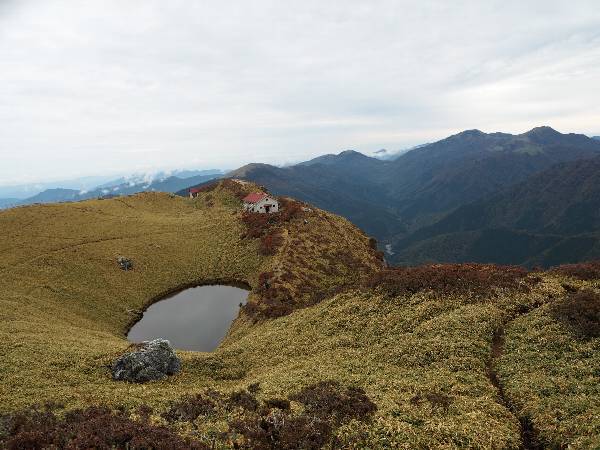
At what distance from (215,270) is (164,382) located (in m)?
41.3

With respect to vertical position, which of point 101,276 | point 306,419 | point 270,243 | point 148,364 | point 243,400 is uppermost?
point 270,243

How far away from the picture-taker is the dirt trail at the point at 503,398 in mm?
20125

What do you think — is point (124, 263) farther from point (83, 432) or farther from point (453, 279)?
point (453, 279)

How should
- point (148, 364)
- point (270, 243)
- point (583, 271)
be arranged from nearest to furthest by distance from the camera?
1. point (148, 364)
2. point (583, 271)
3. point (270, 243)

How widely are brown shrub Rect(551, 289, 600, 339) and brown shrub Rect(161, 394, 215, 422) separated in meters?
27.3

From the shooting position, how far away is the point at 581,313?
29.8 m

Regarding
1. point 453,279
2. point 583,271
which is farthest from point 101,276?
point 583,271

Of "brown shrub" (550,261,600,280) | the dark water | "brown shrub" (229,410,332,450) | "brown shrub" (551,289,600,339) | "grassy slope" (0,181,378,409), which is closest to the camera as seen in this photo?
"brown shrub" (229,410,332,450)

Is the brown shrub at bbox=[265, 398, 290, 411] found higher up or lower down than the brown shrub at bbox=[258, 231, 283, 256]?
lower down

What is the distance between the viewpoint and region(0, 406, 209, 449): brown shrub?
1822 centimetres

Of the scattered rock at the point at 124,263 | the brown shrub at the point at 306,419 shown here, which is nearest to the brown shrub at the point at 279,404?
the brown shrub at the point at 306,419

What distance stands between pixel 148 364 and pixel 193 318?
87.2 ft

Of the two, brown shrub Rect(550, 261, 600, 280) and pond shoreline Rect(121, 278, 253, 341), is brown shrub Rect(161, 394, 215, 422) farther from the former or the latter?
brown shrub Rect(550, 261, 600, 280)

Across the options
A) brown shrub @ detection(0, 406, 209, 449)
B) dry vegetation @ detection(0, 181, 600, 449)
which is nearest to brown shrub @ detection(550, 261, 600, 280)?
dry vegetation @ detection(0, 181, 600, 449)
